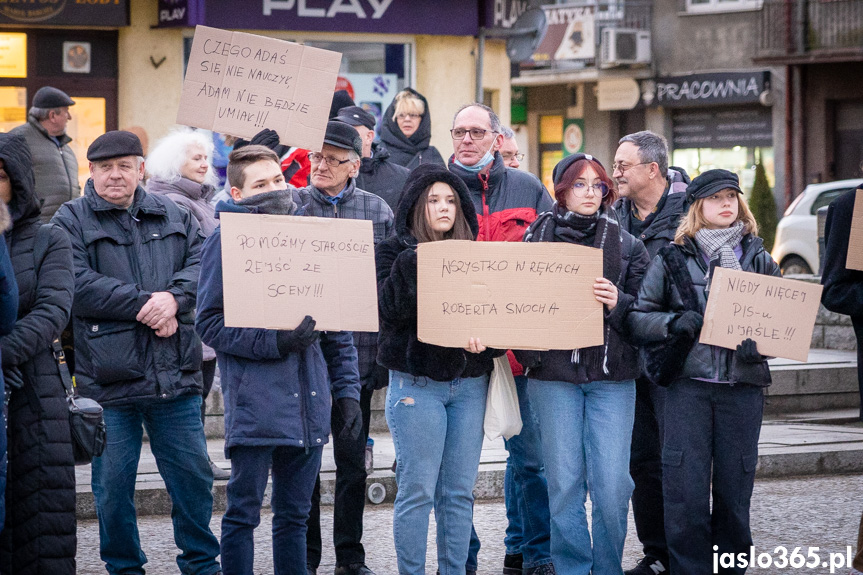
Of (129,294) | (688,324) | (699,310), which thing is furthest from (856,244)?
(129,294)

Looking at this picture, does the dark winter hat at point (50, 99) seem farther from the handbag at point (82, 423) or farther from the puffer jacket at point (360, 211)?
the handbag at point (82, 423)

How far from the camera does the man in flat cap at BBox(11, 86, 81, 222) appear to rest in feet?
32.2

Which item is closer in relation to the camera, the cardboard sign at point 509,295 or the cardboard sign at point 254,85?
the cardboard sign at point 509,295

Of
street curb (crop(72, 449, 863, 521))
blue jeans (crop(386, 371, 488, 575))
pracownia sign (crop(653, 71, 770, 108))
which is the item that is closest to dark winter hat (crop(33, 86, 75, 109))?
street curb (crop(72, 449, 863, 521))

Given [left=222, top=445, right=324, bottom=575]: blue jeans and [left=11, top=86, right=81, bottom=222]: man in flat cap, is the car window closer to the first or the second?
[left=11, top=86, right=81, bottom=222]: man in flat cap

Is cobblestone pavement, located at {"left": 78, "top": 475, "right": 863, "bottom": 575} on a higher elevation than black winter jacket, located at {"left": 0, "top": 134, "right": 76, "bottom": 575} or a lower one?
lower

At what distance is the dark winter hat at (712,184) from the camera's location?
17.7ft

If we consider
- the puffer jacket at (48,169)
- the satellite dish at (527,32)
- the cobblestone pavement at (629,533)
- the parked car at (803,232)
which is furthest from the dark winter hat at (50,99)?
the parked car at (803,232)

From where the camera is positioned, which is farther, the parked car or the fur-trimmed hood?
the parked car

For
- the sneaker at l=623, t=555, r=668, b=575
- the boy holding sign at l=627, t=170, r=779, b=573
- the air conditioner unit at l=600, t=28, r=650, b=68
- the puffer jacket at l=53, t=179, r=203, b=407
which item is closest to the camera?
the boy holding sign at l=627, t=170, r=779, b=573

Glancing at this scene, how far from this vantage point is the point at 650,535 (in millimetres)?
6176

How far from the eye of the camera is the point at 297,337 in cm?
507

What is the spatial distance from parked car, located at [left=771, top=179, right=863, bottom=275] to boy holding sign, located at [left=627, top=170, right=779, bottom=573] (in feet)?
43.3

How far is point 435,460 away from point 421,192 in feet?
3.68
